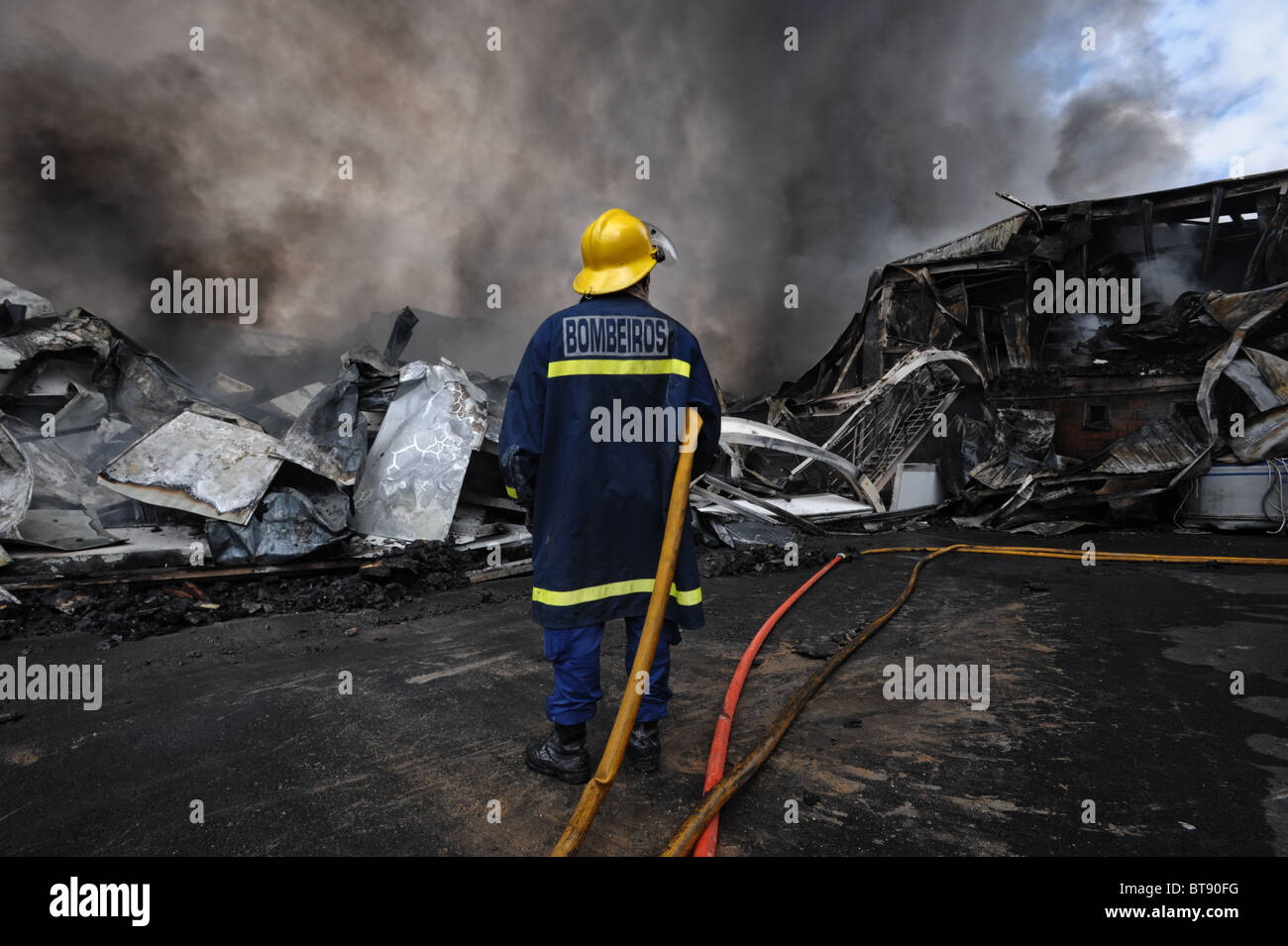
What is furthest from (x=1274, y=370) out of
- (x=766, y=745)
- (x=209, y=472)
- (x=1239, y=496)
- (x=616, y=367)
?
(x=209, y=472)

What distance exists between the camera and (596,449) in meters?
2.03

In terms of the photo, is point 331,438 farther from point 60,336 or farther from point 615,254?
point 615,254

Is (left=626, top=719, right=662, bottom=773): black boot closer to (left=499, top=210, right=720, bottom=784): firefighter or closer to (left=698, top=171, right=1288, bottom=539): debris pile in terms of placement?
(left=499, top=210, right=720, bottom=784): firefighter

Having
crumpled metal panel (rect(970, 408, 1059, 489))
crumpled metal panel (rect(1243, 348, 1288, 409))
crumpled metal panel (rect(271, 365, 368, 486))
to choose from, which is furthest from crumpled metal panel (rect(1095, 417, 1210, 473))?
crumpled metal panel (rect(271, 365, 368, 486))

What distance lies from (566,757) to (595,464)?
0.99 metres

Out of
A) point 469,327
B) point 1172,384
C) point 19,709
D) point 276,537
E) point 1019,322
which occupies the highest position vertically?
point 469,327

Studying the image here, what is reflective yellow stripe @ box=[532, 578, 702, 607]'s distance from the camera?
2.01 metres

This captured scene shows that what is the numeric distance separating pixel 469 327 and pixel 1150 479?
1465cm

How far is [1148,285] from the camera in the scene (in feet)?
36.6

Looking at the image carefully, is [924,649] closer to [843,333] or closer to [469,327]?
[843,333]

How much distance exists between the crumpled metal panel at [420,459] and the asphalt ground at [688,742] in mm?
1468

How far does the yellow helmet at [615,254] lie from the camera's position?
212 centimetres

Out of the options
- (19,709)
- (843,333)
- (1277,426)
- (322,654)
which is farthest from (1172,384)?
(19,709)

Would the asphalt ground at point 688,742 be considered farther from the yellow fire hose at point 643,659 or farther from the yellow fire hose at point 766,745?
the yellow fire hose at point 643,659
